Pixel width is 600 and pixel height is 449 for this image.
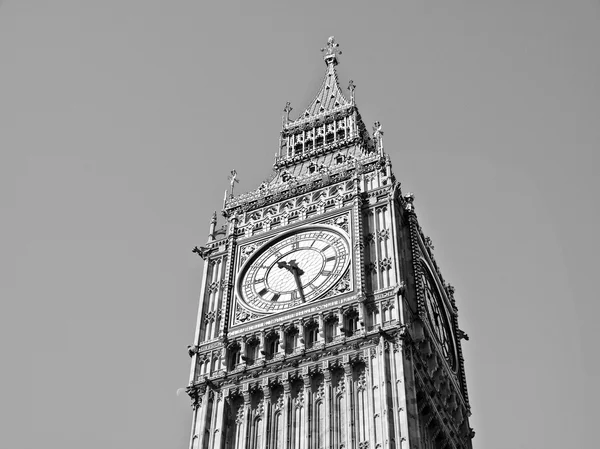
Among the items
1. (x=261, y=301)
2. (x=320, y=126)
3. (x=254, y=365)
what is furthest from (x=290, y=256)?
(x=320, y=126)

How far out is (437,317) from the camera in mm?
58312

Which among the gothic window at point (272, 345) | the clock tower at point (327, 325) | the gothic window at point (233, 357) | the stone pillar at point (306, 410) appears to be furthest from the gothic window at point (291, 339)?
the gothic window at point (233, 357)

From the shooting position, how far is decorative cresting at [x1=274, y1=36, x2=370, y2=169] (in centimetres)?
6931

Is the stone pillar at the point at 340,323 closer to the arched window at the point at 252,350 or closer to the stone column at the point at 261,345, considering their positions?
the stone column at the point at 261,345

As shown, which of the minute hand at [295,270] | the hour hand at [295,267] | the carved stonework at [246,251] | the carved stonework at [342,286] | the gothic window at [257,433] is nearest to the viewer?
the gothic window at [257,433]

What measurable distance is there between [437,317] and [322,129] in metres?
18.1

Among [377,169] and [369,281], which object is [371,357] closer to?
[369,281]

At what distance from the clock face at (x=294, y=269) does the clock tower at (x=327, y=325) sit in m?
0.07

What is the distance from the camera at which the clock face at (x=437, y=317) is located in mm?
56594

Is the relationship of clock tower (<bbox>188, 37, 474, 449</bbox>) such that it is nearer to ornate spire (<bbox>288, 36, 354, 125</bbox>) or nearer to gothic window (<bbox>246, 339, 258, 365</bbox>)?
gothic window (<bbox>246, 339, 258, 365</bbox>)

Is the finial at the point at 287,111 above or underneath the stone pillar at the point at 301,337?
above

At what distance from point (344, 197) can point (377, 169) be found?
3480 mm

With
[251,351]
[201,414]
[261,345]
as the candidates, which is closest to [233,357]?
[251,351]

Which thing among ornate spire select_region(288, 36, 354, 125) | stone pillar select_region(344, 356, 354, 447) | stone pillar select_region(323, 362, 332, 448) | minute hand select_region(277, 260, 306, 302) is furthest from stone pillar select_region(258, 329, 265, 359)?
ornate spire select_region(288, 36, 354, 125)
